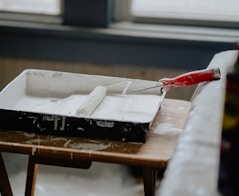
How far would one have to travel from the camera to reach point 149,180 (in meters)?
1.53

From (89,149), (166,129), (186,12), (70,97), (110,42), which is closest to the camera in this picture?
(89,149)

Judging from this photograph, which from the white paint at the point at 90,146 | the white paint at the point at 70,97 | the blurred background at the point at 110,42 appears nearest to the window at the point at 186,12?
the blurred background at the point at 110,42

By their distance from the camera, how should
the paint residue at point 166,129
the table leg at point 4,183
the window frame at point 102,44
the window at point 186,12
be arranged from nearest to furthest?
the paint residue at point 166,129, the table leg at point 4,183, the window frame at point 102,44, the window at point 186,12

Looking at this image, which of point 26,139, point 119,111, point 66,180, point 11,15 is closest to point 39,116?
point 26,139

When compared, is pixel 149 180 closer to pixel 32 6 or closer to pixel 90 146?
pixel 90 146

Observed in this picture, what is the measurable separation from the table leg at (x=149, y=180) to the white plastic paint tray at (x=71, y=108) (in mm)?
161

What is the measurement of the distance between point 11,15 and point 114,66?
487 millimetres

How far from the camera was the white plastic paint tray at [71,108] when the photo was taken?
4.52 feet

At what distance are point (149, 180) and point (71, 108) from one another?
293 millimetres

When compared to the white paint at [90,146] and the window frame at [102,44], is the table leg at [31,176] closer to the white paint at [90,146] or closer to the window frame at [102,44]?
the white paint at [90,146]

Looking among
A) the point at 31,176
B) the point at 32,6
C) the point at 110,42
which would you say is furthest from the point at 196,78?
the point at 32,6

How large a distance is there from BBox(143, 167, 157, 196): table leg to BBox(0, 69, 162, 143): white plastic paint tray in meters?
0.16

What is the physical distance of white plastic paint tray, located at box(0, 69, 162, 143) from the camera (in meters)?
1.38

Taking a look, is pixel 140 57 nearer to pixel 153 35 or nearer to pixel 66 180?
pixel 153 35
